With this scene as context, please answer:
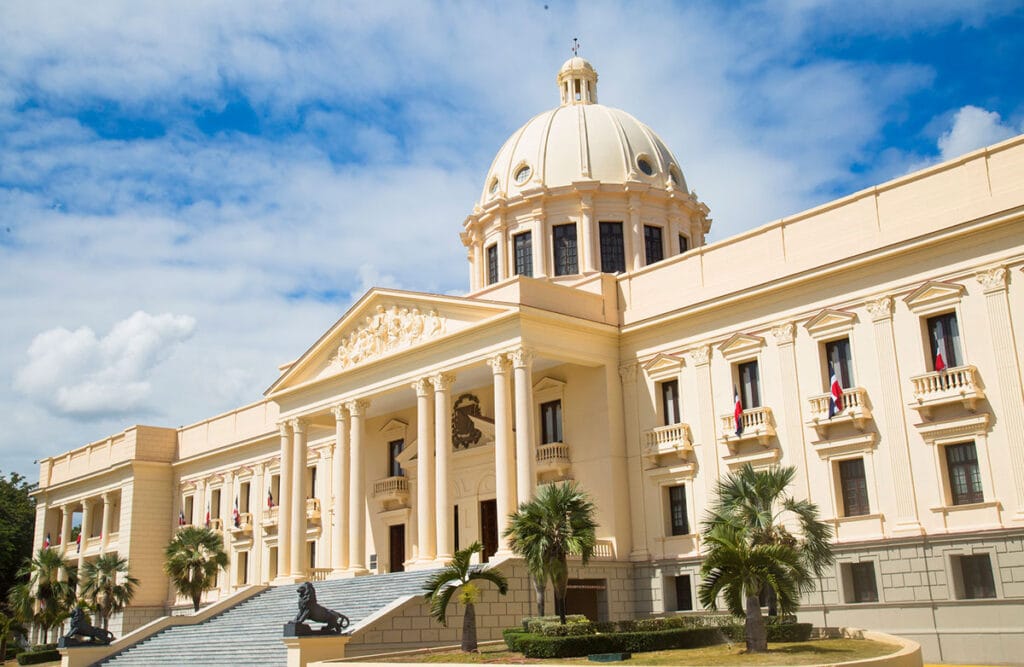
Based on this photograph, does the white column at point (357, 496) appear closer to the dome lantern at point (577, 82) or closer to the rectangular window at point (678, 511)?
the rectangular window at point (678, 511)

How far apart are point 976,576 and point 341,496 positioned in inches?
876

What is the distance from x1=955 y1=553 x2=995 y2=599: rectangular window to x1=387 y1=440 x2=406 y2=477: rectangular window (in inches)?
921

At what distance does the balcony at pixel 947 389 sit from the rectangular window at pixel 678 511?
8.61 metres

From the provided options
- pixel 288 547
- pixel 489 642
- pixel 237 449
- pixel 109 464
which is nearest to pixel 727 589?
pixel 489 642

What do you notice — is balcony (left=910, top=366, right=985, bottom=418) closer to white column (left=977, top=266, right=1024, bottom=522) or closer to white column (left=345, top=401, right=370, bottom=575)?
white column (left=977, top=266, right=1024, bottom=522)

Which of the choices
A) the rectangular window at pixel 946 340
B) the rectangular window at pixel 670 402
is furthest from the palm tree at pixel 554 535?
the rectangular window at pixel 946 340

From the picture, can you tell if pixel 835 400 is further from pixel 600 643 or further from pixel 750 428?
pixel 600 643

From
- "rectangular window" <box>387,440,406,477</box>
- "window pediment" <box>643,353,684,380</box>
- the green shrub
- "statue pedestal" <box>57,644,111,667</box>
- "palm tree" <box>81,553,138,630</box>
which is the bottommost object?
the green shrub

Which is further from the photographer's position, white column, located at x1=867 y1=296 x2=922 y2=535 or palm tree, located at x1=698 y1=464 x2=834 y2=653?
white column, located at x1=867 y1=296 x2=922 y2=535

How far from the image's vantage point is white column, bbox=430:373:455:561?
111ft

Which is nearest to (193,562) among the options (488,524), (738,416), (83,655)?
(83,655)

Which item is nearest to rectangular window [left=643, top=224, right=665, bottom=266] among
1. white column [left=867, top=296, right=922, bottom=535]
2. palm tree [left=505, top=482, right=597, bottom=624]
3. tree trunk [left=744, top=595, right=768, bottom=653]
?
white column [left=867, top=296, right=922, bottom=535]

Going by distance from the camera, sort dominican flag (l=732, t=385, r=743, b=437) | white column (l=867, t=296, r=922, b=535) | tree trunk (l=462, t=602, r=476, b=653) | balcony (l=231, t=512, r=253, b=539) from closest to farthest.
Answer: tree trunk (l=462, t=602, r=476, b=653), white column (l=867, t=296, r=922, b=535), dominican flag (l=732, t=385, r=743, b=437), balcony (l=231, t=512, r=253, b=539)

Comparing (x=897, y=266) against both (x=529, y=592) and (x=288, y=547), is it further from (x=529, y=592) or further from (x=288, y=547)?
(x=288, y=547)
